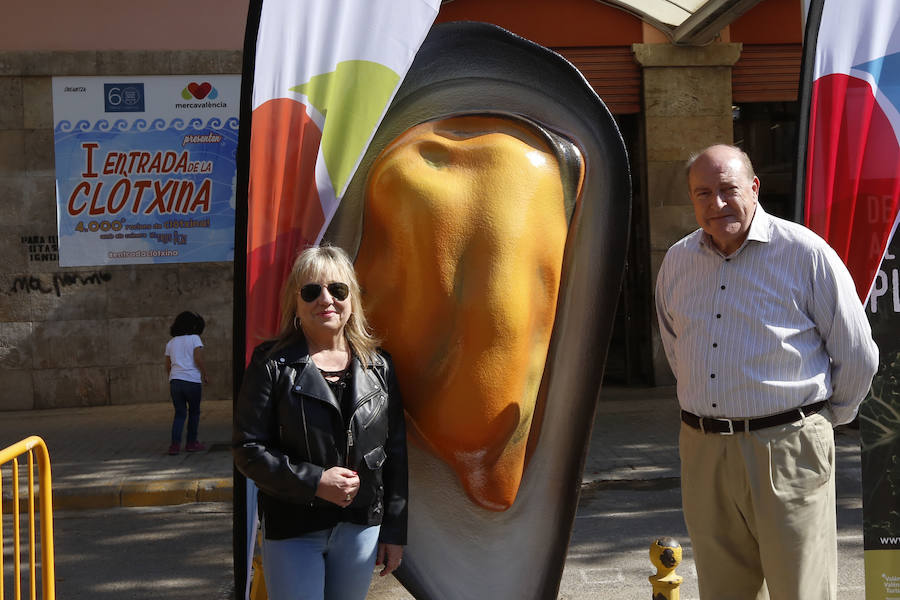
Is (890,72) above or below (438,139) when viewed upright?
above

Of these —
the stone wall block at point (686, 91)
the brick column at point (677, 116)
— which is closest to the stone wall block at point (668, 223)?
the brick column at point (677, 116)

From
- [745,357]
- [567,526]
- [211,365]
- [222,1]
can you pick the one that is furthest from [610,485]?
[222,1]

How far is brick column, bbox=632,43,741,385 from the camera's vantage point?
10828mm

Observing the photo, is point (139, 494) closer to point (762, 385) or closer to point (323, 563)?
point (323, 563)

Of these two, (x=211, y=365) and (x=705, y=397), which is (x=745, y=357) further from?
(x=211, y=365)

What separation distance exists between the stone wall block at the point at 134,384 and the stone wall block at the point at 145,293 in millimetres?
662

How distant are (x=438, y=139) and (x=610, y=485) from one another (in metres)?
4.81

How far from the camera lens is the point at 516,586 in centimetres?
316

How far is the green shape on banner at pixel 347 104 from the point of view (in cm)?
295

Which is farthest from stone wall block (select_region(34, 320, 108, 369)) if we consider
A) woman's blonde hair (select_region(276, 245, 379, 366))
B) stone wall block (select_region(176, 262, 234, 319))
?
woman's blonde hair (select_region(276, 245, 379, 366))

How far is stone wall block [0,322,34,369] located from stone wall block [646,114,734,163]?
804cm

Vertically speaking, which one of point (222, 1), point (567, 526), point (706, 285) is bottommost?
point (567, 526)

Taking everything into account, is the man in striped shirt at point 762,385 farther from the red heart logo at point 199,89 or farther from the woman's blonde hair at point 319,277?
the red heart logo at point 199,89

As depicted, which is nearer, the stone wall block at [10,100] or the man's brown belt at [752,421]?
the man's brown belt at [752,421]
